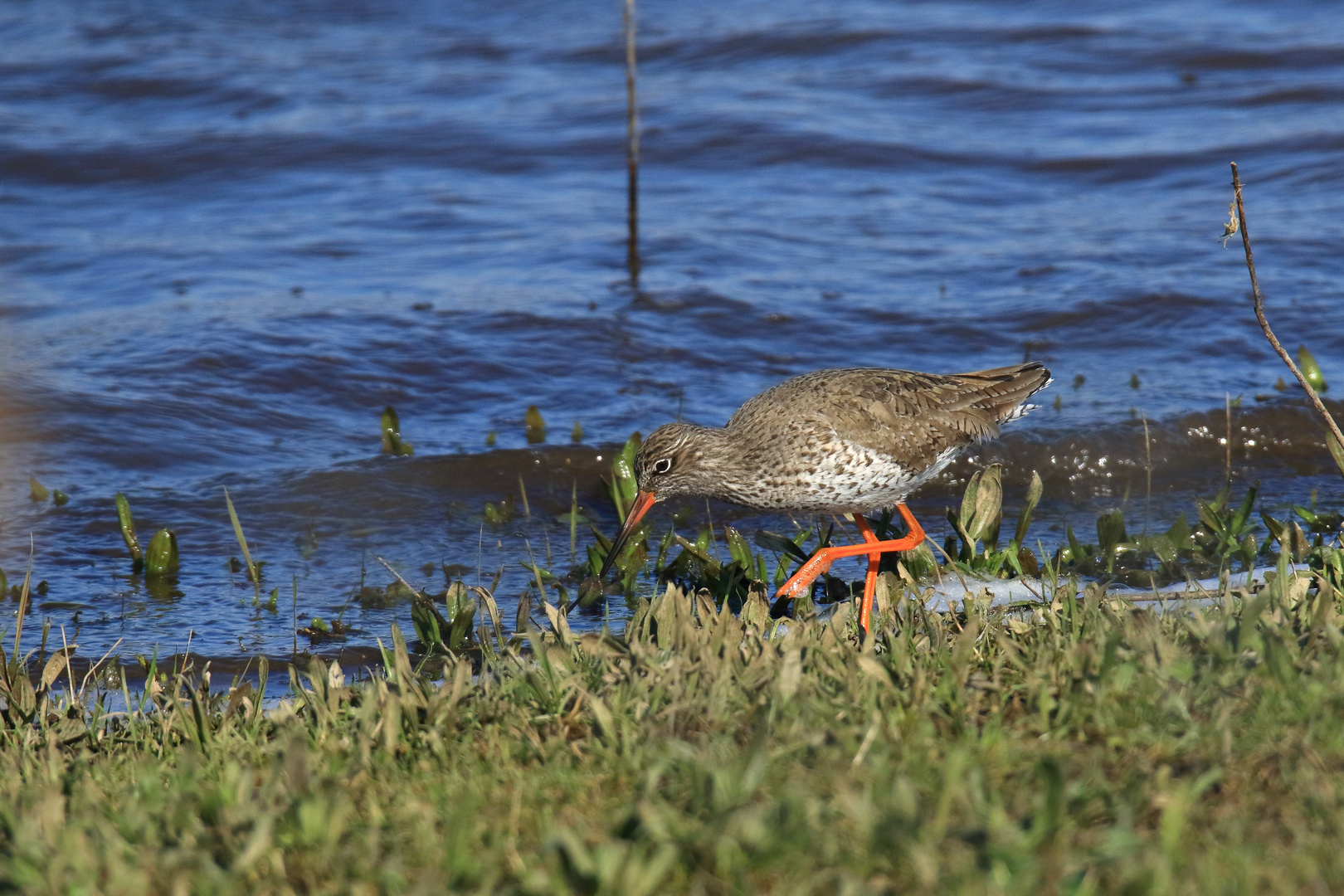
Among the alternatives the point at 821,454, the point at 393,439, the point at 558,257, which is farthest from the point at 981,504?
the point at 558,257

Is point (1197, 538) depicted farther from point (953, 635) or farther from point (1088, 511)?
point (953, 635)

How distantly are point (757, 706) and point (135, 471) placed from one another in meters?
5.21

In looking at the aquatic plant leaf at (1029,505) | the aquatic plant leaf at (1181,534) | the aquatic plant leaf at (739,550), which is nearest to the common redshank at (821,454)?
the aquatic plant leaf at (739,550)

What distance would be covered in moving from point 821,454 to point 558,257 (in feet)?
19.5

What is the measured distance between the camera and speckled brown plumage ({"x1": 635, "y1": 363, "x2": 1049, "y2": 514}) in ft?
17.0

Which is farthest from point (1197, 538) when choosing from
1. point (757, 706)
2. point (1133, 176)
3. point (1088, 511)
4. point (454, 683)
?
point (1133, 176)

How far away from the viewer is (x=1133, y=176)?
40.5 ft

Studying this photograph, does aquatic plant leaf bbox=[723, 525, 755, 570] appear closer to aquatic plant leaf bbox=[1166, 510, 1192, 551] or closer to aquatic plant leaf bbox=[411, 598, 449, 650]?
aquatic plant leaf bbox=[411, 598, 449, 650]

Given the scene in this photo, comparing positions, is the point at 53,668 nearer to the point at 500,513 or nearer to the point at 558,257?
the point at 500,513

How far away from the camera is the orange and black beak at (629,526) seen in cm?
531

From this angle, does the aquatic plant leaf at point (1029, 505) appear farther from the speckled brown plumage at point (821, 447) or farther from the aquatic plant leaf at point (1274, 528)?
the aquatic plant leaf at point (1274, 528)

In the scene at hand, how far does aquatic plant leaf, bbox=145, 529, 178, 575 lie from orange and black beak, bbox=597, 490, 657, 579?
1.90 m

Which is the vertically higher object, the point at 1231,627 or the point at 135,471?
the point at 1231,627

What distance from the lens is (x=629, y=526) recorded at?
17.7 feet
